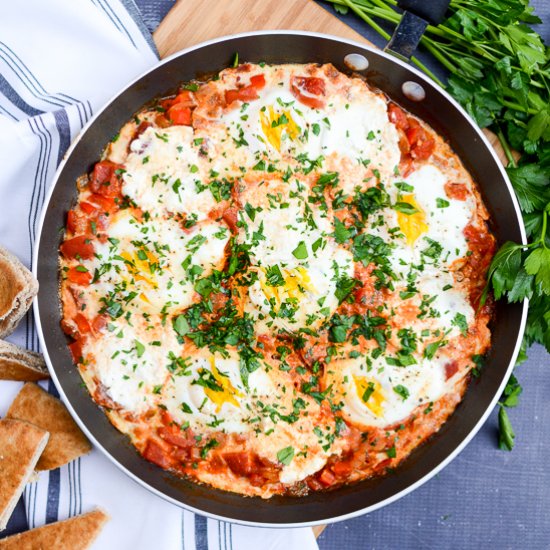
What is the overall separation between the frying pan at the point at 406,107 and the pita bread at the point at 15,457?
12.7 inches

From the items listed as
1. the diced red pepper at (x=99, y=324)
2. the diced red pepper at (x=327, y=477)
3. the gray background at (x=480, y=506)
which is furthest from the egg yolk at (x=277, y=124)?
the gray background at (x=480, y=506)

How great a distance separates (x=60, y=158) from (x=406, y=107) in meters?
2.42

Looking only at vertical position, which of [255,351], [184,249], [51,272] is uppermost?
[184,249]

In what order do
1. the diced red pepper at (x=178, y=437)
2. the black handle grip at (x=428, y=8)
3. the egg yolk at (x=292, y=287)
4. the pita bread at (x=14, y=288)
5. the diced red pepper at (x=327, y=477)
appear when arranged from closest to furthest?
the pita bread at (x=14, y=288) < the black handle grip at (x=428, y=8) < the egg yolk at (x=292, y=287) < the diced red pepper at (x=178, y=437) < the diced red pepper at (x=327, y=477)

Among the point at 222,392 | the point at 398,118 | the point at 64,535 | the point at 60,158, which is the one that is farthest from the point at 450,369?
the point at 60,158

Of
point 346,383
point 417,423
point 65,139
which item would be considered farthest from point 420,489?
point 65,139

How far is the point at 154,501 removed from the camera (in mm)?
4289

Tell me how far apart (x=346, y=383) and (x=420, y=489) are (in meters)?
1.19

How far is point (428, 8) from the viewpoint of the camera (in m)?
3.92

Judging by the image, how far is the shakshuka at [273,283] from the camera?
4031 millimetres

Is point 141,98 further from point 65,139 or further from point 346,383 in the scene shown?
point 346,383

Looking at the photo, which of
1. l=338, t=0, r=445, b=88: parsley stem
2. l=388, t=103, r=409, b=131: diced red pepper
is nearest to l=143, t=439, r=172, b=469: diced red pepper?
l=388, t=103, r=409, b=131: diced red pepper

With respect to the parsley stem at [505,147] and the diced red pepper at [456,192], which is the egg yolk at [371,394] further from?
the parsley stem at [505,147]

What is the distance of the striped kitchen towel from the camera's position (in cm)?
418
